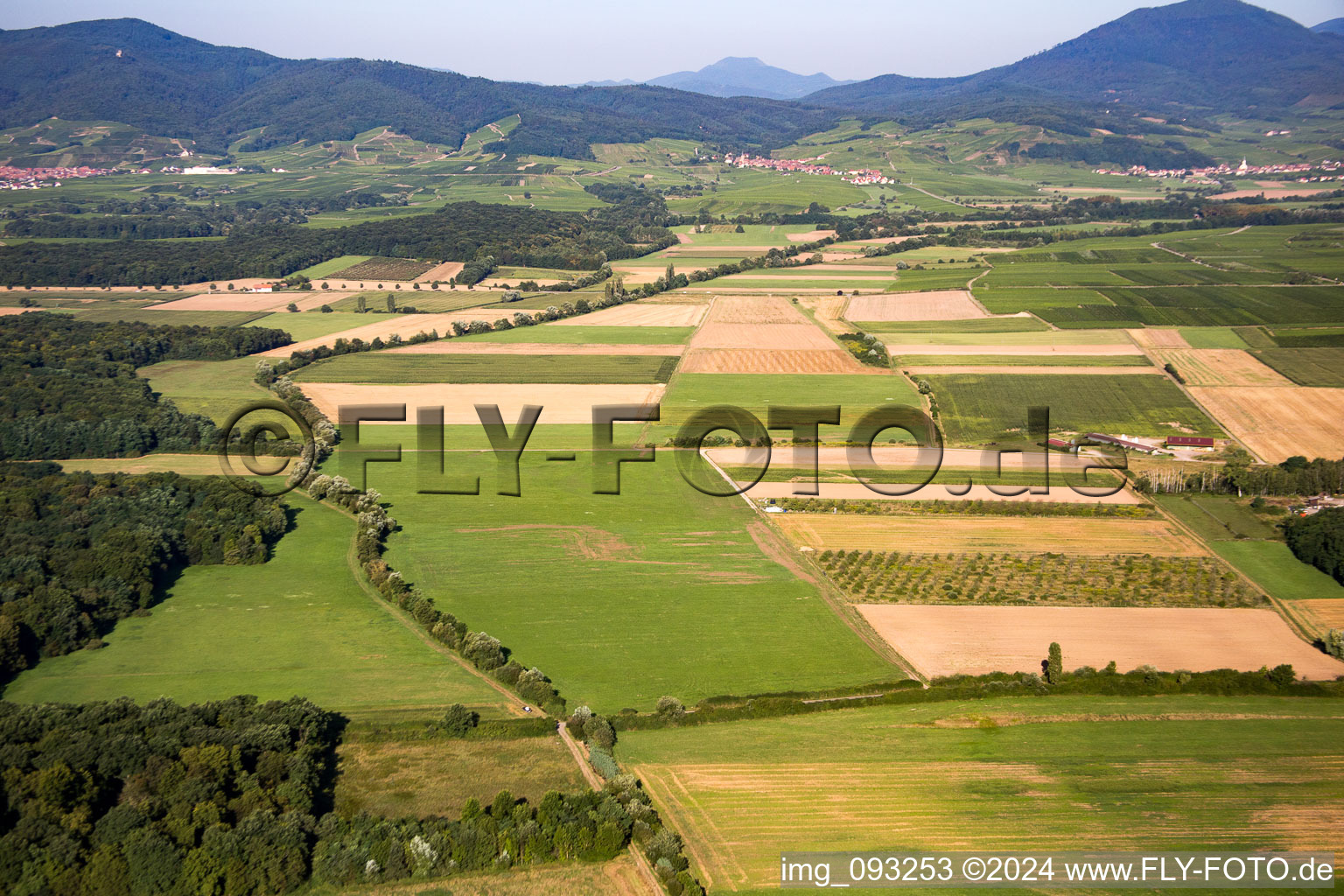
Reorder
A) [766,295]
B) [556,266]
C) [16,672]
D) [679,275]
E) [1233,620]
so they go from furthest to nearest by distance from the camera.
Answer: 1. [556,266]
2. [679,275]
3. [766,295]
4. [1233,620]
5. [16,672]

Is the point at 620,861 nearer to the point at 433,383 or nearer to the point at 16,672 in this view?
the point at 16,672

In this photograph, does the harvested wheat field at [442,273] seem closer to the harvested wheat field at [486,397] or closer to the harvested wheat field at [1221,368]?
the harvested wheat field at [486,397]

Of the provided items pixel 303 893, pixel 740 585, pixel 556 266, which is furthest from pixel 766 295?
pixel 303 893

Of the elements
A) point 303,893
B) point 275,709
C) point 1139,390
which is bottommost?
point 303,893

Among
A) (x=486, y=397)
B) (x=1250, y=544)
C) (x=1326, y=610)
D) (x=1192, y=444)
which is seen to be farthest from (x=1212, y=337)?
(x=486, y=397)

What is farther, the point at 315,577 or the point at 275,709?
the point at 315,577

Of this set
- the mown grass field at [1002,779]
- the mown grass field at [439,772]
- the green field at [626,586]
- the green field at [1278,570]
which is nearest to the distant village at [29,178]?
the green field at [626,586]
